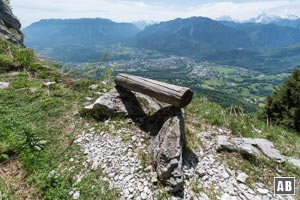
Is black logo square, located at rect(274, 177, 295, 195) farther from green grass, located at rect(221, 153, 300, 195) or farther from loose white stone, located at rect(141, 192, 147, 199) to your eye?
loose white stone, located at rect(141, 192, 147, 199)

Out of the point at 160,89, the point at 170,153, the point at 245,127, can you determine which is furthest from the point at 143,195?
the point at 245,127

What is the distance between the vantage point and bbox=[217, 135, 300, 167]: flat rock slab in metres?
7.15

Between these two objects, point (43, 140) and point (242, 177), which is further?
point (43, 140)

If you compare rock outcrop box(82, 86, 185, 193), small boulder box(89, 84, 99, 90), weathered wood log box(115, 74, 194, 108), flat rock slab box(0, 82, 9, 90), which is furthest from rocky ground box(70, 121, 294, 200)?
flat rock slab box(0, 82, 9, 90)

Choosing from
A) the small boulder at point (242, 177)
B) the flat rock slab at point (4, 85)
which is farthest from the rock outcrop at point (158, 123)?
the flat rock slab at point (4, 85)

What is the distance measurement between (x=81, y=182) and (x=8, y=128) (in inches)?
157

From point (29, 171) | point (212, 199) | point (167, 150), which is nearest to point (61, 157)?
point (29, 171)

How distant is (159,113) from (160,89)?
0.93 metres

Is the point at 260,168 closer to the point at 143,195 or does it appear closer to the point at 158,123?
the point at 158,123

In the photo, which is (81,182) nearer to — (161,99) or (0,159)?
(0,159)

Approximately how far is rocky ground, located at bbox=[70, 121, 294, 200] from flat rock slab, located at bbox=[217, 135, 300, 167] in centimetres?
32

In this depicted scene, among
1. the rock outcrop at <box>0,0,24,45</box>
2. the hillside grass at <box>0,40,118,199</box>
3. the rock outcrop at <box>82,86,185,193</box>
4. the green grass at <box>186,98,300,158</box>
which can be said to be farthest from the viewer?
the rock outcrop at <box>0,0,24,45</box>

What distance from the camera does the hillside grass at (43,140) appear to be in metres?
5.95

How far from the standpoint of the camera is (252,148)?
290 inches
